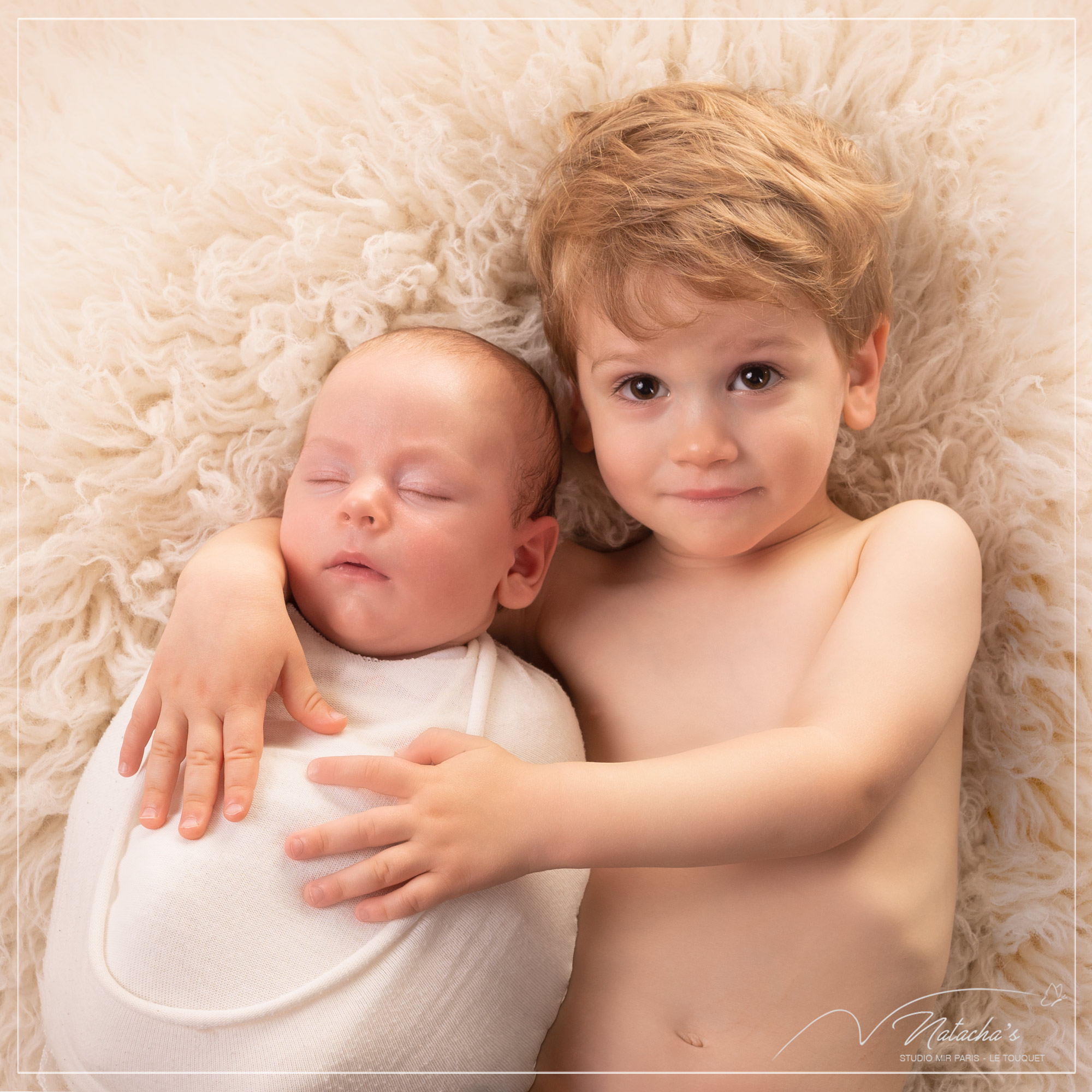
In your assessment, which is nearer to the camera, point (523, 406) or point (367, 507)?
point (367, 507)

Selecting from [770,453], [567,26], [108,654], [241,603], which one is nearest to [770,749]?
[770,453]

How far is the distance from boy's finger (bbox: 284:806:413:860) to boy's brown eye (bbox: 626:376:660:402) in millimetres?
501

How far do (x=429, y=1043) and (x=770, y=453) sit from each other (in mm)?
679

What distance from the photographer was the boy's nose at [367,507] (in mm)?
994

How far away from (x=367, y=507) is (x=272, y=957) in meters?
0.44

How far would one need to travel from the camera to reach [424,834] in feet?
2.88

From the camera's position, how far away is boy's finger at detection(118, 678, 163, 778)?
959 mm

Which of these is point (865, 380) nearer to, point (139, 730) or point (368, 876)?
point (368, 876)

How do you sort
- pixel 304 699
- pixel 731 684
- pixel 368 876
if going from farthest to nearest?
pixel 731 684 → pixel 304 699 → pixel 368 876

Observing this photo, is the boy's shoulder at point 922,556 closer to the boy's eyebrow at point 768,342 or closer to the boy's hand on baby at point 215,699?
the boy's eyebrow at point 768,342

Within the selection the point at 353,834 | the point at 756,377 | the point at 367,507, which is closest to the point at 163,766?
the point at 353,834

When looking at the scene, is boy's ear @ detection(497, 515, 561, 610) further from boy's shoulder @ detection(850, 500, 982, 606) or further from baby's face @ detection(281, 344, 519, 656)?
boy's shoulder @ detection(850, 500, 982, 606)

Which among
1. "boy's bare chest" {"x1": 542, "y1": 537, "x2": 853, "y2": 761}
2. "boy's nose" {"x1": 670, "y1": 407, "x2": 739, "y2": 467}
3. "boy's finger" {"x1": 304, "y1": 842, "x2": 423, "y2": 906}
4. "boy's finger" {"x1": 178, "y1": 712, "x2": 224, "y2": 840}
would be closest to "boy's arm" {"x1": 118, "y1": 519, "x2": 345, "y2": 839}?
"boy's finger" {"x1": 178, "y1": 712, "x2": 224, "y2": 840}

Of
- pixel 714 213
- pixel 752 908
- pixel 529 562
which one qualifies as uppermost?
pixel 714 213
